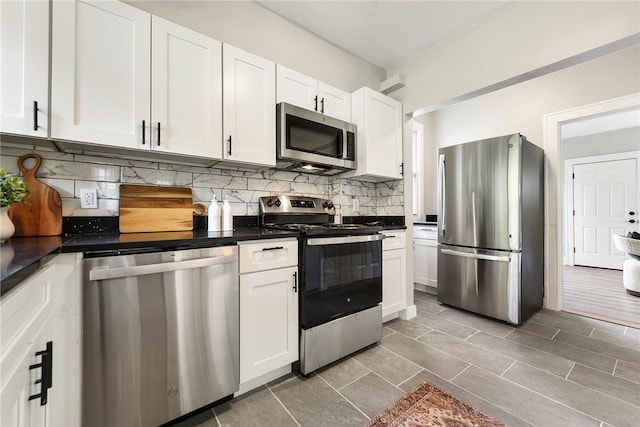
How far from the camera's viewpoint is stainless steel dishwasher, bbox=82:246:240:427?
111 centimetres

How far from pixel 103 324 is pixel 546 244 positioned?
4054 millimetres

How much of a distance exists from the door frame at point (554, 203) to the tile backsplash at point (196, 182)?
72.1 inches

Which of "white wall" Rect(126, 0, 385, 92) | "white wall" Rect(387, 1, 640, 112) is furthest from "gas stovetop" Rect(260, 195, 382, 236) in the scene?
"white wall" Rect(387, 1, 640, 112)

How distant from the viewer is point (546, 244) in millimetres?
3068

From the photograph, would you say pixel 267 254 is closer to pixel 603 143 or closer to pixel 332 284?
pixel 332 284

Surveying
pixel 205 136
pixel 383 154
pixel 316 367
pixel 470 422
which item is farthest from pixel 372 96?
pixel 470 422

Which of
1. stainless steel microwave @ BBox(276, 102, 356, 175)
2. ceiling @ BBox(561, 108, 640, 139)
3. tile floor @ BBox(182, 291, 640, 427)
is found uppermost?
ceiling @ BBox(561, 108, 640, 139)

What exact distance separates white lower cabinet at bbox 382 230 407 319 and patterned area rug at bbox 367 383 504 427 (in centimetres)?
95

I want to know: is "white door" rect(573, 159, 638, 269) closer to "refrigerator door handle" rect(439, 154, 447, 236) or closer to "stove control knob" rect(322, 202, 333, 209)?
"refrigerator door handle" rect(439, 154, 447, 236)

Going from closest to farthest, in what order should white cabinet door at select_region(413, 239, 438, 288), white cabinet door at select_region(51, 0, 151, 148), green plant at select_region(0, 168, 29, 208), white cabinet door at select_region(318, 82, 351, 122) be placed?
1. green plant at select_region(0, 168, 29, 208)
2. white cabinet door at select_region(51, 0, 151, 148)
3. white cabinet door at select_region(318, 82, 351, 122)
4. white cabinet door at select_region(413, 239, 438, 288)

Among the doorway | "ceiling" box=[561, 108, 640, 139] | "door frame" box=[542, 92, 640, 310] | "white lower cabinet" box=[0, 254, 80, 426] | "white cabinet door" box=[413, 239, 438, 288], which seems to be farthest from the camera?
the doorway

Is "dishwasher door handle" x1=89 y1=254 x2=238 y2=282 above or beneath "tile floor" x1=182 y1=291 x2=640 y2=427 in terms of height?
above

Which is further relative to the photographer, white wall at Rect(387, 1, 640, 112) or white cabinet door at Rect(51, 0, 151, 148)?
white wall at Rect(387, 1, 640, 112)

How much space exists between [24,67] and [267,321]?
1733 mm
